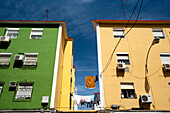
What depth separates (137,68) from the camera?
36.1 ft

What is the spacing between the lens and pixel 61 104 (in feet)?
40.1

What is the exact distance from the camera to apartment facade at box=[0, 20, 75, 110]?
31.6ft

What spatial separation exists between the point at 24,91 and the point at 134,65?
9.27 m

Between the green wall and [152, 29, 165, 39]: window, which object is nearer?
the green wall

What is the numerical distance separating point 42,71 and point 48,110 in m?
3.21

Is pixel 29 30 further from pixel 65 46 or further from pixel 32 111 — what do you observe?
pixel 32 111

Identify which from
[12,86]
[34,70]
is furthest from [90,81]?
[12,86]

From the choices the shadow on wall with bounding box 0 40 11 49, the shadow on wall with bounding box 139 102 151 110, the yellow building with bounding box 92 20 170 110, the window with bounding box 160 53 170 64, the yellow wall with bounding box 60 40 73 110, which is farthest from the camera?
the yellow wall with bounding box 60 40 73 110

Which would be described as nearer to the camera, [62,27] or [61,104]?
[61,104]

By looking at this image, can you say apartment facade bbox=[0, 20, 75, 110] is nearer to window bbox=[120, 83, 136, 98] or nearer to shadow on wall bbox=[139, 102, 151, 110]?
window bbox=[120, 83, 136, 98]

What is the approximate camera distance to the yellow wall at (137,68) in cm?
978

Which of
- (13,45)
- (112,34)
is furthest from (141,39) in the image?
(13,45)

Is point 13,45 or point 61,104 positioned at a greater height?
point 13,45

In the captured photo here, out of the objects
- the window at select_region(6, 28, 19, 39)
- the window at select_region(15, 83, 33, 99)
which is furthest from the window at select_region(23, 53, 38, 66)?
the window at select_region(6, 28, 19, 39)
